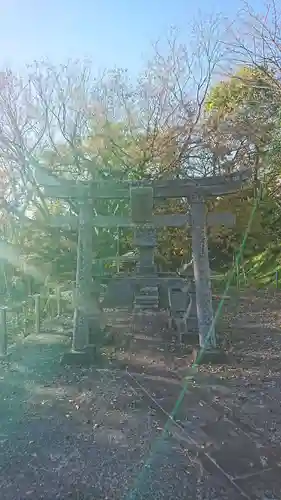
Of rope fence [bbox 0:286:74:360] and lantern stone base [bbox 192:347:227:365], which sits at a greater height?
rope fence [bbox 0:286:74:360]

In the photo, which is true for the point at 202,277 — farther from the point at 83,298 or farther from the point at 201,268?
the point at 83,298

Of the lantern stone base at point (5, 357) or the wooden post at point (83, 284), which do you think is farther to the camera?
the lantern stone base at point (5, 357)

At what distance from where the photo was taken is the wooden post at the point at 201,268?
18.0 ft

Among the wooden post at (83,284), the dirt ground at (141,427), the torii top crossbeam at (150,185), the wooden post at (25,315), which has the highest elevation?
the torii top crossbeam at (150,185)

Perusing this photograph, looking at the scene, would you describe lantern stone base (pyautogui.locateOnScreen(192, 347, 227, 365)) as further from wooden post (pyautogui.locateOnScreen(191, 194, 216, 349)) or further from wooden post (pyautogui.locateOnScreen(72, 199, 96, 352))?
wooden post (pyautogui.locateOnScreen(72, 199, 96, 352))

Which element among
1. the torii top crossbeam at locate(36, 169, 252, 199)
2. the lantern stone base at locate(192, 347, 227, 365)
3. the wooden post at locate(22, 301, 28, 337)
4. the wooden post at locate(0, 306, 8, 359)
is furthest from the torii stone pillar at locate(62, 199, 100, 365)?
the wooden post at locate(22, 301, 28, 337)

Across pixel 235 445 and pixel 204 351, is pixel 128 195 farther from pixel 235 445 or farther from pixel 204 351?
pixel 235 445

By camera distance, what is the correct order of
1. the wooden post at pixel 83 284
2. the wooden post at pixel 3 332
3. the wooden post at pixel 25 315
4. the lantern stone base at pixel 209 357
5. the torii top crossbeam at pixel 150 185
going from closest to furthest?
the lantern stone base at pixel 209 357 → the wooden post at pixel 83 284 → the torii top crossbeam at pixel 150 185 → the wooden post at pixel 3 332 → the wooden post at pixel 25 315

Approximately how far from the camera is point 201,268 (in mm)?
5613

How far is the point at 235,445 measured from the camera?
Result: 10.9ft

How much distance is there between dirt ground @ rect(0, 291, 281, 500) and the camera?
2.81m

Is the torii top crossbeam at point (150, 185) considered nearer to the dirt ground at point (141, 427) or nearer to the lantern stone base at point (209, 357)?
the lantern stone base at point (209, 357)

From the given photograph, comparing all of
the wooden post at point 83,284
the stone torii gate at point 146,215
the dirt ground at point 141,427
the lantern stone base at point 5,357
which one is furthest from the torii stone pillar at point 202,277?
the lantern stone base at point 5,357

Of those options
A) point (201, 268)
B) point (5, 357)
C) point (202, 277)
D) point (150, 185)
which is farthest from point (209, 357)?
point (5, 357)
